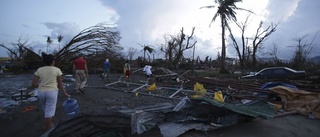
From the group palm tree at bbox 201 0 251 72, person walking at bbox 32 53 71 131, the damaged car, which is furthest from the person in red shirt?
palm tree at bbox 201 0 251 72

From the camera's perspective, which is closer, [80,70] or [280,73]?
[80,70]

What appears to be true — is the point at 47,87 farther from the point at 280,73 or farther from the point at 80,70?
the point at 280,73

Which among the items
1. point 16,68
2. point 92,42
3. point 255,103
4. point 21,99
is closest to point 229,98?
point 255,103

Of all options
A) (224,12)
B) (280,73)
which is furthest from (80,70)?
(224,12)

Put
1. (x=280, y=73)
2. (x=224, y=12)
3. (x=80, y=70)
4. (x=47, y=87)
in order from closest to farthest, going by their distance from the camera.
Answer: (x=47, y=87) < (x=80, y=70) < (x=280, y=73) < (x=224, y=12)

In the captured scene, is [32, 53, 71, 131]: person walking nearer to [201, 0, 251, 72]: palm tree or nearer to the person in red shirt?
the person in red shirt

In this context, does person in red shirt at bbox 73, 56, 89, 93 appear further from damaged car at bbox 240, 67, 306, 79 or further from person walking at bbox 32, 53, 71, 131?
damaged car at bbox 240, 67, 306, 79

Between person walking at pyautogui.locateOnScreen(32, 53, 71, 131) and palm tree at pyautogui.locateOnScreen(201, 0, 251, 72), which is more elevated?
palm tree at pyautogui.locateOnScreen(201, 0, 251, 72)

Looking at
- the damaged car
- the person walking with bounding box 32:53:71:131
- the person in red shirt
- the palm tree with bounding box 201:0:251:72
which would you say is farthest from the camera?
the palm tree with bounding box 201:0:251:72

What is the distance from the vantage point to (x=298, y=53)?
95.6 ft

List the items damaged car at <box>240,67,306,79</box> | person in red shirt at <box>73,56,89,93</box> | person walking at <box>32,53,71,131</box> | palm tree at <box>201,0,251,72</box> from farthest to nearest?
palm tree at <box>201,0,251,72</box>, damaged car at <box>240,67,306,79</box>, person in red shirt at <box>73,56,89,93</box>, person walking at <box>32,53,71,131</box>

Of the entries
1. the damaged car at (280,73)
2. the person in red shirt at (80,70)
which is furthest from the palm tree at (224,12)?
the person in red shirt at (80,70)

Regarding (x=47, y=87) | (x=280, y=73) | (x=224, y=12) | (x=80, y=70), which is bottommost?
(x=280, y=73)

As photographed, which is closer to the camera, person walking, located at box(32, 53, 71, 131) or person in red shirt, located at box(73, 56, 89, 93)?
person walking, located at box(32, 53, 71, 131)
